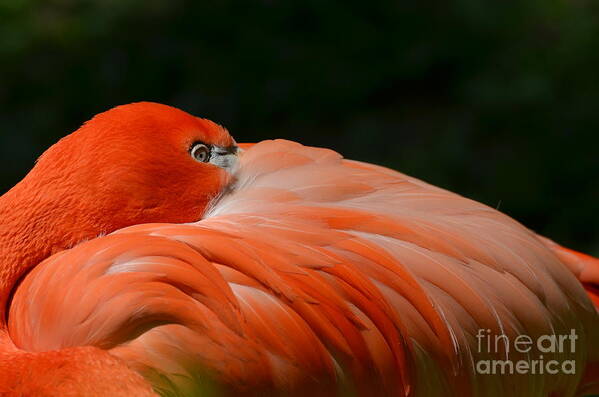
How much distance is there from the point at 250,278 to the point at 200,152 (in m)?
0.36

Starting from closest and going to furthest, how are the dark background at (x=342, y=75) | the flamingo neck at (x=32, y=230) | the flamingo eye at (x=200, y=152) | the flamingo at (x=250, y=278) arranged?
the flamingo at (x=250, y=278)
the flamingo neck at (x=32, y=230)
the flamingo eye at (x=200, y=152)
the dark background at (x=342, y=75)

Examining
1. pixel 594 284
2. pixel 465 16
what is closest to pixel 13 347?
pixel 594 284

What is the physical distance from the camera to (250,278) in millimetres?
1755

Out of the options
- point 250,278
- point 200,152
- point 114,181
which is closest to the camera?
point 250,278

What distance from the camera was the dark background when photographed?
405 cm

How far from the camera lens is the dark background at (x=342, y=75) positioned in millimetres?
4051

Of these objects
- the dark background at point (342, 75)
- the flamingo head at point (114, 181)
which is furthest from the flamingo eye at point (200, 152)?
the dark background at point (342, 75)

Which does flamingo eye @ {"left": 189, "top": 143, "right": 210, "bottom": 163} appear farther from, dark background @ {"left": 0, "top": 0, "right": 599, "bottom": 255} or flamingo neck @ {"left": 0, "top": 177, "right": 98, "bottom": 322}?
dark background @ {"left": 0, "top": 0, "right": 599, "bottom": 255}

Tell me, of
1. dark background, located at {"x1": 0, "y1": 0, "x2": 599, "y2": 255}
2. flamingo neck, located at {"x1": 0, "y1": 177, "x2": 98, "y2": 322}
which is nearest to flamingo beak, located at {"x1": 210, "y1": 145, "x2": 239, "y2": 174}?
flamingo neck, located at {"x1": 0, "y1": 177, "x2": 98, "y2": 322}

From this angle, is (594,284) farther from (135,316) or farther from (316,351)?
(135,316)

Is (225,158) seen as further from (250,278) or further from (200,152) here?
(250,278)

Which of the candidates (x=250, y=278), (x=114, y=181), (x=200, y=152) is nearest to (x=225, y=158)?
(x=200, y=152)

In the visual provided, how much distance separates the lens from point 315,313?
5.82ft

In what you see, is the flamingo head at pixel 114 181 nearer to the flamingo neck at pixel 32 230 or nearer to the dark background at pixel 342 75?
the flamingo neck at pixel 32 230
